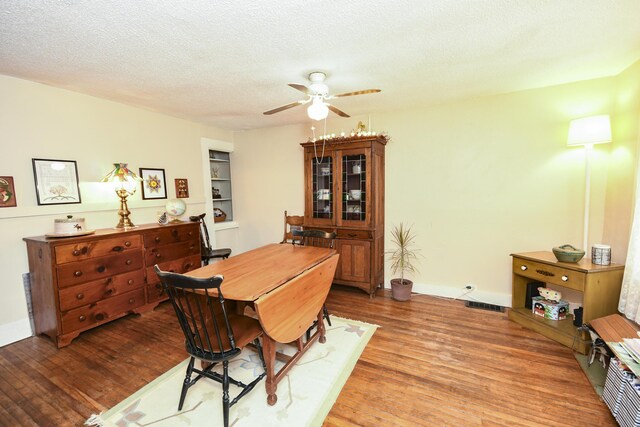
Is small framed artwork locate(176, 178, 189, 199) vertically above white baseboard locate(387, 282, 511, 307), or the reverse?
small framed artwork locate(176, 178, 189, 199)

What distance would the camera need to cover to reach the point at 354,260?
11.0 feet

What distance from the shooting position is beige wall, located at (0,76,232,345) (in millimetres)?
2342

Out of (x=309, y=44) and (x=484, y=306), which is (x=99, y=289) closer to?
(x=309, y=44)

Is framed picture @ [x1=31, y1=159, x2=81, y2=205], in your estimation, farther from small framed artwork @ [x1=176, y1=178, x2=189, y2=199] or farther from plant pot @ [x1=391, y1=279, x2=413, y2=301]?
plant pot @ [x1=391, y1=279, x2=413, y2=301]

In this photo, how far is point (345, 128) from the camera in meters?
3.74

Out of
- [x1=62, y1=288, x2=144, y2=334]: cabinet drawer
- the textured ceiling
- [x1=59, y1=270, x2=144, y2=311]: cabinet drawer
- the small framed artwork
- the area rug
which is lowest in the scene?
the area rug

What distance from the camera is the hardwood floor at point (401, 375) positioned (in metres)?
1.60

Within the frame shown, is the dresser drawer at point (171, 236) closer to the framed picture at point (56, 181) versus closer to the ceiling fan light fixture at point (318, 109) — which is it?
the framed picture at point (56, 181)

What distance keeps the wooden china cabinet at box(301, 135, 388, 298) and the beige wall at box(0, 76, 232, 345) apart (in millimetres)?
1972

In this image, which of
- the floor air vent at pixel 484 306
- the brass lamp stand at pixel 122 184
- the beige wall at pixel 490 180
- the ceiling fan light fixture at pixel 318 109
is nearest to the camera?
the ceiling fan light fixture at pixel 318 109

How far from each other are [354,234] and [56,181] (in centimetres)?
308

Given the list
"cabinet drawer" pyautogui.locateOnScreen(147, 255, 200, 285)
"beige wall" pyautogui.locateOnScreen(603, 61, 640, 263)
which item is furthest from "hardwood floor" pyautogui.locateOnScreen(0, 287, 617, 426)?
"beige wall" pyautogui.locateOnScreen(603, 61, 640, 263)

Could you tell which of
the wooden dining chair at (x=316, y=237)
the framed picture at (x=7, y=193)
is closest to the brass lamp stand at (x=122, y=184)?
the framed picture at (x=7, y=193)

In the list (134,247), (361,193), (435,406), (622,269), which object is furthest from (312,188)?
(622,269)
